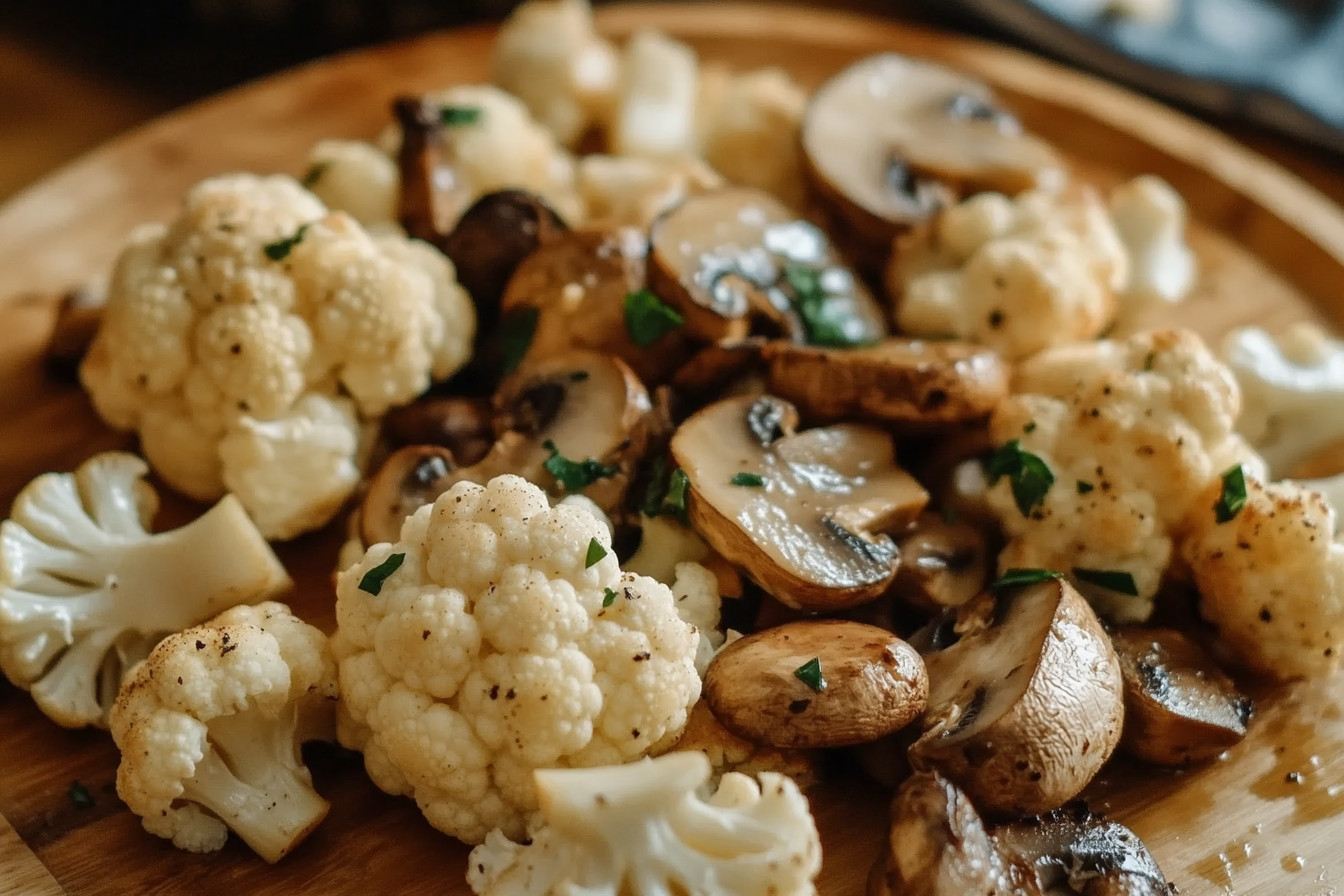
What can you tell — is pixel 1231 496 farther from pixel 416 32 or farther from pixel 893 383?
pixel 416 32

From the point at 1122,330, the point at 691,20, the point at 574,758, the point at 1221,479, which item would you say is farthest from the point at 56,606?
the point at 691,20

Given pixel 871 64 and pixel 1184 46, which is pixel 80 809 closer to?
pixel 871 64

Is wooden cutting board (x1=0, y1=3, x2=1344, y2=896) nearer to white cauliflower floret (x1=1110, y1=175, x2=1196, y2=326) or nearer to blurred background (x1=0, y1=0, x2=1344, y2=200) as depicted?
white cauliflower floret (x1=1110, y1=175, x2=1196, y2=326)

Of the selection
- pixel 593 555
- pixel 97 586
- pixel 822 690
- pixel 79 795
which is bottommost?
pixel 79 795

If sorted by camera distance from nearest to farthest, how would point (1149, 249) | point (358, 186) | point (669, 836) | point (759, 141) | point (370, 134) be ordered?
point (669, 836)
point (358, 186)
point (1149, 249)
point (759, 141)
point (370, 134)

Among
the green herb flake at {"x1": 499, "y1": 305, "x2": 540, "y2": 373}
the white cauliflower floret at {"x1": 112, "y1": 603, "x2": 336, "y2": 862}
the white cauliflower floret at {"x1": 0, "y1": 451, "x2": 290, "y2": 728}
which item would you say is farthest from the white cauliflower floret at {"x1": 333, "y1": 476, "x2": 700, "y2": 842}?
the green herb flake at {"x1": 499, "y1": 305, "x2": 540, "y2": 373}

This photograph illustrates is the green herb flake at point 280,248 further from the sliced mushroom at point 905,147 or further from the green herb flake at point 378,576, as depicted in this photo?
the sliced mushroom at point 905,147

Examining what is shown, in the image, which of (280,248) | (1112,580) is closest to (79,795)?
(280,248)
